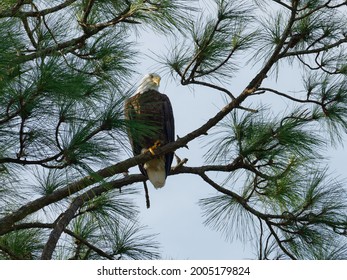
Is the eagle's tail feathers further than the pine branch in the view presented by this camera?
Yes

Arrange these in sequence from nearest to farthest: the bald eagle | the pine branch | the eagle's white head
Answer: the pine branch < the bald eagle < the eagle's white head

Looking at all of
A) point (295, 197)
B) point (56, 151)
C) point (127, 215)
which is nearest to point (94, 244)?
point (127, 215)

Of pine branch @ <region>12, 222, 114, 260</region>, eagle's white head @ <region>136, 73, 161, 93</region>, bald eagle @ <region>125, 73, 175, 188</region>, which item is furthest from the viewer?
eagle's white head @ <region>136, 73, 161, 93</region>

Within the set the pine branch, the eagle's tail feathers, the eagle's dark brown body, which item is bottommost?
the pine branch

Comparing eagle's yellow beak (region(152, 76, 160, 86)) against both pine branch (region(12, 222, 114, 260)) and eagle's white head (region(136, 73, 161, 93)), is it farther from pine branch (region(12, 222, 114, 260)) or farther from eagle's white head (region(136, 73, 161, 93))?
pine branch (region(12, 222, 114, 260))

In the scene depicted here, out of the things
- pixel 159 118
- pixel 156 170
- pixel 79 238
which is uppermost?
pixel 159 118

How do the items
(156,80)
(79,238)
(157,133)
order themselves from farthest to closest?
(156,80), (157,133), (79,238)

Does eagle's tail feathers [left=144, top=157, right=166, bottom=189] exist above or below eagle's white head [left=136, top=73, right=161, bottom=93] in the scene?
below

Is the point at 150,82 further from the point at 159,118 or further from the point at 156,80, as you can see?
the point at 159,118

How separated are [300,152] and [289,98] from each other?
188 millimetres

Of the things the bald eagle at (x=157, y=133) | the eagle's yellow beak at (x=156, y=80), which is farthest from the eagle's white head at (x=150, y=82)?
the bald eagle at (x=157, y=133)

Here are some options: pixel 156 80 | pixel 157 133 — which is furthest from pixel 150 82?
pixel 157 133

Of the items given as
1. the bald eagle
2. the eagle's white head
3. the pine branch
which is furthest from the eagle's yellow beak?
the pine branch

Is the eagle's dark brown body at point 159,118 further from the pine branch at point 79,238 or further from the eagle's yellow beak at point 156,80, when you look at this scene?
the pine branch at point 79,238
